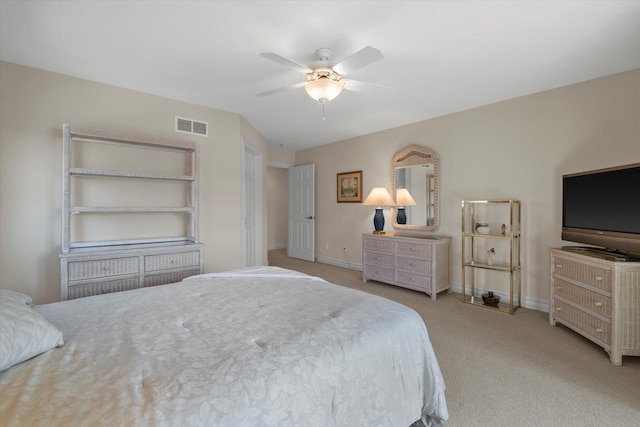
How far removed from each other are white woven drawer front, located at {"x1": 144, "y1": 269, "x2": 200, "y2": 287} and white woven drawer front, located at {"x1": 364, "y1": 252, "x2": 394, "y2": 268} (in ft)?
8.07

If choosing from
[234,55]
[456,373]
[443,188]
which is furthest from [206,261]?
[443,188]

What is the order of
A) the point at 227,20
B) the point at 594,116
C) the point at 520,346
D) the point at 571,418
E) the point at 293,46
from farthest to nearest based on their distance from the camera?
the point at 594,116
the point at 520,346
the point at 293,46
the point at 227,20
the point at 571,418

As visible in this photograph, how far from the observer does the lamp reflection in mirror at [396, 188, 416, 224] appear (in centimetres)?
442

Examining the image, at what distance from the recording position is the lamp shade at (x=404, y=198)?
14.5 ft

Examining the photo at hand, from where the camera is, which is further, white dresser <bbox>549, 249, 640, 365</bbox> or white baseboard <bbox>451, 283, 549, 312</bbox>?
white baseboard <bbox>451, 283, 549, 312</bbox>

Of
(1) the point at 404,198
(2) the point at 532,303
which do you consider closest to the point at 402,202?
(1) the point at 404,198

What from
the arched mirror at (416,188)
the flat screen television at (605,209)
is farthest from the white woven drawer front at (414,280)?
the flat screen television at (605,209)

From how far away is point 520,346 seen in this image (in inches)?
97.3

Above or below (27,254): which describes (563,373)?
below

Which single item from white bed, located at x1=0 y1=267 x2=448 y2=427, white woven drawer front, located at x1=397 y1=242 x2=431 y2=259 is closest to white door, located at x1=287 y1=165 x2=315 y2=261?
white woven drawer front, located at x1=397 y1=242 x2=431 y2=259

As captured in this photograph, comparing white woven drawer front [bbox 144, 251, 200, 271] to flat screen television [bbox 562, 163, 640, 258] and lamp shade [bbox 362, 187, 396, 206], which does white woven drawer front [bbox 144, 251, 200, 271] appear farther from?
flat screen television [bbox 562, 163, 640, 258]

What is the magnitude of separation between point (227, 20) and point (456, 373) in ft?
9.62

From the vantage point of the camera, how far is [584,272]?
2488mm

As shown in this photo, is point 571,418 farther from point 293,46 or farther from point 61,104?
point 61,104
